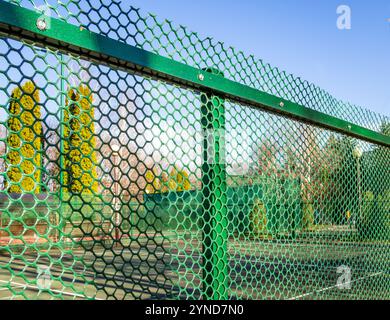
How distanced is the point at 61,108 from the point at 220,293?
4.00 feet

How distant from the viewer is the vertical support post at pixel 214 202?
6.88ft

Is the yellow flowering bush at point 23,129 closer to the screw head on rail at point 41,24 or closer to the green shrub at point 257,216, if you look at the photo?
the screw head on rail at point 41,24

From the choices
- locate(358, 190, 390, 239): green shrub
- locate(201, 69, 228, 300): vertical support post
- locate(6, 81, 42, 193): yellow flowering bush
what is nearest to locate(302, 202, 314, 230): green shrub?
locate(358, 190, 390, 239): green shrub

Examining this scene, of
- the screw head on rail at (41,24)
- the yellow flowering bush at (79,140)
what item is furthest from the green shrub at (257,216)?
the screw head on rail at (41,24)

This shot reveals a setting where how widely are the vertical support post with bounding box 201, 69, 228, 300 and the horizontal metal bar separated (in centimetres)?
11

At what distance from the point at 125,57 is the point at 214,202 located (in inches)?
33.7

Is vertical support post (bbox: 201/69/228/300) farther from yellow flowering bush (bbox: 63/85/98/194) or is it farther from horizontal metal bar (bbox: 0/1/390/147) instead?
yellow flowering bush (bbox: 63/85/98/194)

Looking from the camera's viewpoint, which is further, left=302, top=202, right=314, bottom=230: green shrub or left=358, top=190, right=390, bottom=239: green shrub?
left=358, top=190, right=390, bottom=239: green shrub

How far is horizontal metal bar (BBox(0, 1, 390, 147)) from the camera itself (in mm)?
1375

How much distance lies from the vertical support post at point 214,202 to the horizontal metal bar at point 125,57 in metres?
0.11

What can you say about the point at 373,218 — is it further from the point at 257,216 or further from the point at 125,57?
the point at 125,57

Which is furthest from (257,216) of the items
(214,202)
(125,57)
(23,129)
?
(23,129)

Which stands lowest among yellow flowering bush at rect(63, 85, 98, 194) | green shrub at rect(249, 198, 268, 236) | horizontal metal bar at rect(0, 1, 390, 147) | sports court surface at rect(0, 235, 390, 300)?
sports court surface at rect(0, 235, 390, 300)

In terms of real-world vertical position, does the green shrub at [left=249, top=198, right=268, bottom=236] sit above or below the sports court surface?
above
